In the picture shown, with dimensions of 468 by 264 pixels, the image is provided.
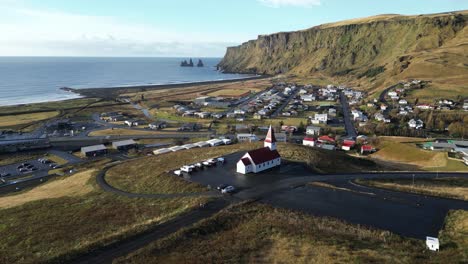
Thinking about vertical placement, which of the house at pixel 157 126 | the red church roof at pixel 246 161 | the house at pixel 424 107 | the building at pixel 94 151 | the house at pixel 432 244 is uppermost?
the house at pixel 424 107

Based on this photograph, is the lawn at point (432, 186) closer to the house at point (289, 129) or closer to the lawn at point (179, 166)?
the lawn at point (179, 166)

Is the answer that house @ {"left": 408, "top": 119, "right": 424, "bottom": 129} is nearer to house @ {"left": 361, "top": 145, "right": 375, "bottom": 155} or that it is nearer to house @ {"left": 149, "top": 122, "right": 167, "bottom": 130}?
house @ {"left": 361, "top": 145, "right": 375, "bottom": 155}

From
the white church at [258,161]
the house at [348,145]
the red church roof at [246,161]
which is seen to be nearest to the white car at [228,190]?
the white church at [258,161]

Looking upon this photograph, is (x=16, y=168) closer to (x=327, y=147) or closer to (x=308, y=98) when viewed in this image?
(x=327, y=147)

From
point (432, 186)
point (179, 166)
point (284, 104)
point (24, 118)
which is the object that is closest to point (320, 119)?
point (284, 104)

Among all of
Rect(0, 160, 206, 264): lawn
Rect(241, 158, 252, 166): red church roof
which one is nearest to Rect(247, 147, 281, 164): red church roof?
Rect(241, 158, 252, 166): red church roof
